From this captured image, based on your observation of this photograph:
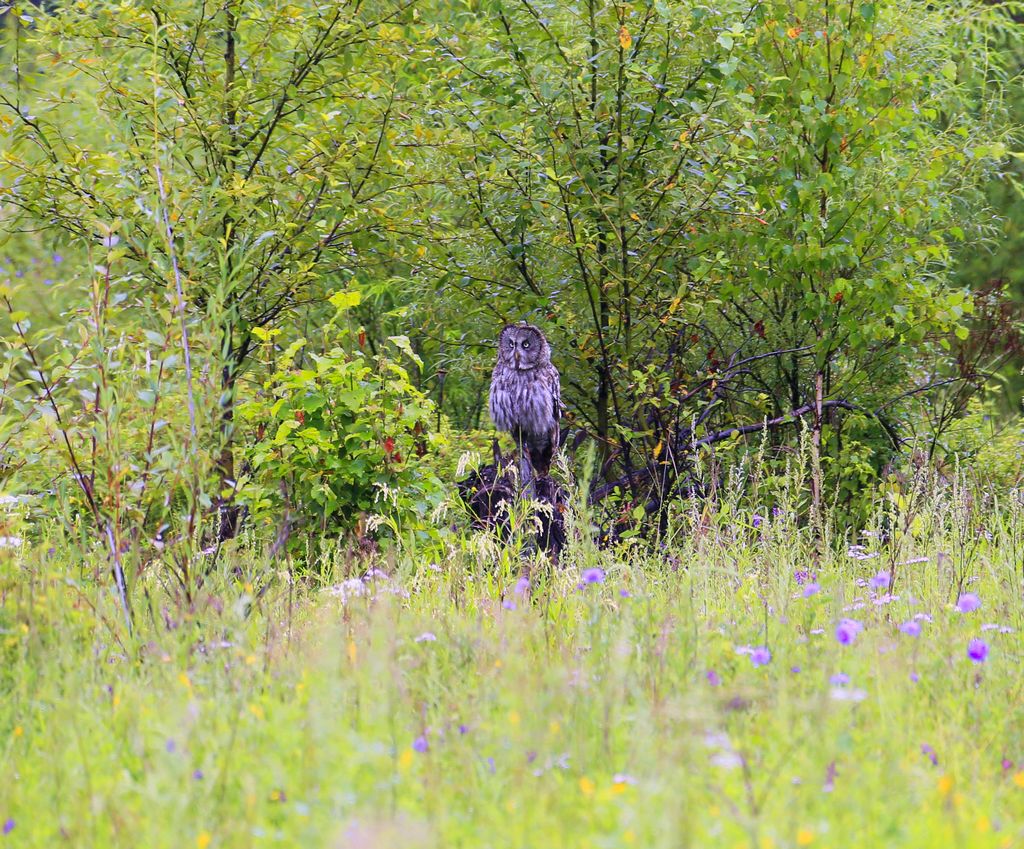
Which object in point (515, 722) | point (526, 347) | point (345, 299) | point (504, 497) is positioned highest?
point (345, 299)

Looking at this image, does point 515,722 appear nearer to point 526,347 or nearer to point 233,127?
point 526,347

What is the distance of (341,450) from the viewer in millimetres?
6418

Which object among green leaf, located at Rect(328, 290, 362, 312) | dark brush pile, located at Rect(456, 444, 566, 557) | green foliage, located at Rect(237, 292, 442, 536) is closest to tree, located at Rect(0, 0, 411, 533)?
green foliage, located at Rect(237, 292, 442, 536)

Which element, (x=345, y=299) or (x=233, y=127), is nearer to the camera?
(x=345, y=299)

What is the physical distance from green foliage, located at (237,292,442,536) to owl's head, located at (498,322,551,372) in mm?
589

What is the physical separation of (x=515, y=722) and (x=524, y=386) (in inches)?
141

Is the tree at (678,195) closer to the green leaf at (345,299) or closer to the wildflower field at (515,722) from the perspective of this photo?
the green leaf at (345,299)

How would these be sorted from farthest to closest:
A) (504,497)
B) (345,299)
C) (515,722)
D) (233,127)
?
1. (504,497)
2. (233,127)
3. (345,299)
4. (515,722)

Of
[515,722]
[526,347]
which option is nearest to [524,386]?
[526,347]

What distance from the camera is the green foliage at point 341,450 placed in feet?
20.6

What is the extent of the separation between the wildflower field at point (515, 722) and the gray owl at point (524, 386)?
6.10ft

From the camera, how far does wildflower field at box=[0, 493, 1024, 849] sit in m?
2.47

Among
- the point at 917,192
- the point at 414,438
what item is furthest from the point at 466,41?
the point at 917,192

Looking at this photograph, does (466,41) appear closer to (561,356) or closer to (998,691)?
(561,356)
